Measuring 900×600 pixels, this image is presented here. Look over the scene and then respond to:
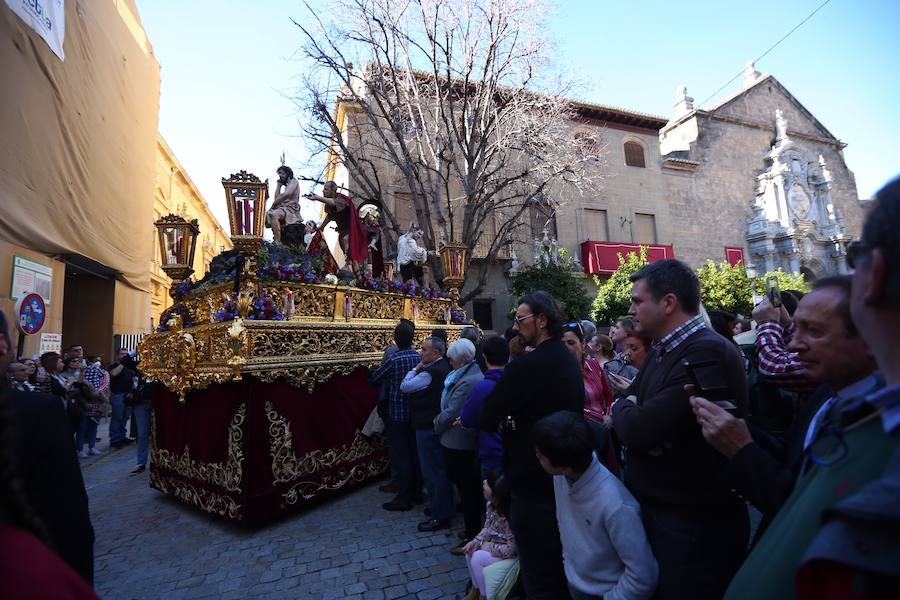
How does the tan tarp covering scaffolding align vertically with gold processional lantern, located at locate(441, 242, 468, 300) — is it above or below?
above

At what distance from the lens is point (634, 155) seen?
23.1 metres

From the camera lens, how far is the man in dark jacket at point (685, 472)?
5.98ft

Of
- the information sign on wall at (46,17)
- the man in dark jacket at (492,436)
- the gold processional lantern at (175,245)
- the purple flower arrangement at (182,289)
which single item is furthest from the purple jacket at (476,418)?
the information sign on wall at (46,17)

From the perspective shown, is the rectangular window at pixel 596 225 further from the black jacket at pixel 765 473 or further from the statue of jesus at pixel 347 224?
the black jacket at pixel 765 473

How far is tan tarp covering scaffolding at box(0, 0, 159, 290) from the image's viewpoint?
9.34m

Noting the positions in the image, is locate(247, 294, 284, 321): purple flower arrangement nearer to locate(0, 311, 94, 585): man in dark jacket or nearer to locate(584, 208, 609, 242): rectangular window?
locate(0, 311, 94, 585): man in dark jacket

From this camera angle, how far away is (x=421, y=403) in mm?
4875

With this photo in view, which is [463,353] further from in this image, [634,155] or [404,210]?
[634,155]

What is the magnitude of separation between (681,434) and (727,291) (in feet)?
63.6

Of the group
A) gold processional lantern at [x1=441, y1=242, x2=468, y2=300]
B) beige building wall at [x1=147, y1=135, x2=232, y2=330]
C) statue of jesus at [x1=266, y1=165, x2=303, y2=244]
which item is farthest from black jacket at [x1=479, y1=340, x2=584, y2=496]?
beige building wall at [x1=147, y1=135, x2=232, y2=330]

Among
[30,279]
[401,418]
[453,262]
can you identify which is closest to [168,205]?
[30,279]

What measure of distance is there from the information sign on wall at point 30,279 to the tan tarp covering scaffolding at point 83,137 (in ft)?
1.34

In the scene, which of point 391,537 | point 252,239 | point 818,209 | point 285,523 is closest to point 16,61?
point 252,239

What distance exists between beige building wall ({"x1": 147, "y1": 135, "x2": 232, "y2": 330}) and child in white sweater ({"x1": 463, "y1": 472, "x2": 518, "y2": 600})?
1713cm
